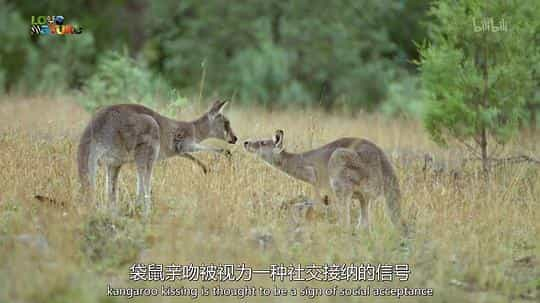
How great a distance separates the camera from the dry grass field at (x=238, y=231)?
23.4ft

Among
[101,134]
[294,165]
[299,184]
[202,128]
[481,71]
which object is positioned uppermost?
[481,71]

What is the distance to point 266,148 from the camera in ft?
35.9

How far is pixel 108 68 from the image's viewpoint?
61.0 feet

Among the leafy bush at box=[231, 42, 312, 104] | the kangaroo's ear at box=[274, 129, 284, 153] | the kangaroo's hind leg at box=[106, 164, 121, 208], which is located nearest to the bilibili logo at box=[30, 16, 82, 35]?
the kangaroo's hind leg at box=[106, 164, 121, 208]

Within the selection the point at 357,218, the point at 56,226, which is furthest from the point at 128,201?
the point at 357,218

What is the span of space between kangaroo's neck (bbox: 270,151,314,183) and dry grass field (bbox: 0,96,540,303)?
0.24m

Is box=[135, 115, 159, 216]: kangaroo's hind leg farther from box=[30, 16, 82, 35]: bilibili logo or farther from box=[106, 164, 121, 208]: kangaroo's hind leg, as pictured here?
box=[30, 16, 82, 35]: bilibili logo

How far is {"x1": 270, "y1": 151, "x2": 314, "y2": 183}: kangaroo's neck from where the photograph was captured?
10.4 metres

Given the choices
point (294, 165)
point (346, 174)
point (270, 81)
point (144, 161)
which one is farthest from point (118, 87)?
point (346, 174)

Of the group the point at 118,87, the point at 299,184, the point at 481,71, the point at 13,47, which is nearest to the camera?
the point at 299,184

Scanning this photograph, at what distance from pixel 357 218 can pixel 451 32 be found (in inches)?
174

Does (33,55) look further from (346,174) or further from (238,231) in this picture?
(238,231)

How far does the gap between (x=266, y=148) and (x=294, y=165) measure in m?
0.53

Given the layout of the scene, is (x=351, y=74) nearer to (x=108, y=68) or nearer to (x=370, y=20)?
(x=370, y=20)
